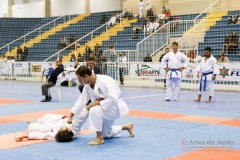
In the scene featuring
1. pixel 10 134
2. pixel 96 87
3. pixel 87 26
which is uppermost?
pixel 87 26

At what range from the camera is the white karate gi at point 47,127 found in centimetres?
666

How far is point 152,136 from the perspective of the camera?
703 centimetres

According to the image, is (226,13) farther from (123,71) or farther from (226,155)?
(226,155)

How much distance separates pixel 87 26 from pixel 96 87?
25.1 metres

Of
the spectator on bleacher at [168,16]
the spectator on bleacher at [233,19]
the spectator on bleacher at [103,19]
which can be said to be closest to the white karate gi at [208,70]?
the spectator on bleacher at [233,19]

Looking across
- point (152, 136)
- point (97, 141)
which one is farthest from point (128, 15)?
point (97, 141)

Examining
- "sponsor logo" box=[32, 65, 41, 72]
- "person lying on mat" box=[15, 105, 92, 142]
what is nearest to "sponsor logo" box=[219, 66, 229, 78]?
"person lying on mat" box=[15, 105, 92, 142]

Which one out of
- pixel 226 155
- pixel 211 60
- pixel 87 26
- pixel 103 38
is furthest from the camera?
pixel 87 26

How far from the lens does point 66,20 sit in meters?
33.5

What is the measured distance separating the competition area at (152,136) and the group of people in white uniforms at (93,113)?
0.51ft

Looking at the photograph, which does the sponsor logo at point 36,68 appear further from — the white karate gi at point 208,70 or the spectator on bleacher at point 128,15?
the white karate gi at point 208,70

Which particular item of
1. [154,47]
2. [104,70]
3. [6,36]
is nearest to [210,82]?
[104,70]

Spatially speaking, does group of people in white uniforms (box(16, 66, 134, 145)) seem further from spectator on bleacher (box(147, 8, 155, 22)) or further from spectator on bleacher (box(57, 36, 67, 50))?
spectator on bleacher (box(57, 36, 67, 50))

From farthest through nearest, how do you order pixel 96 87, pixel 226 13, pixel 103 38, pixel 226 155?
pixel 103 38
pixel 226 13
pixel 96 87
pixel 226 155
